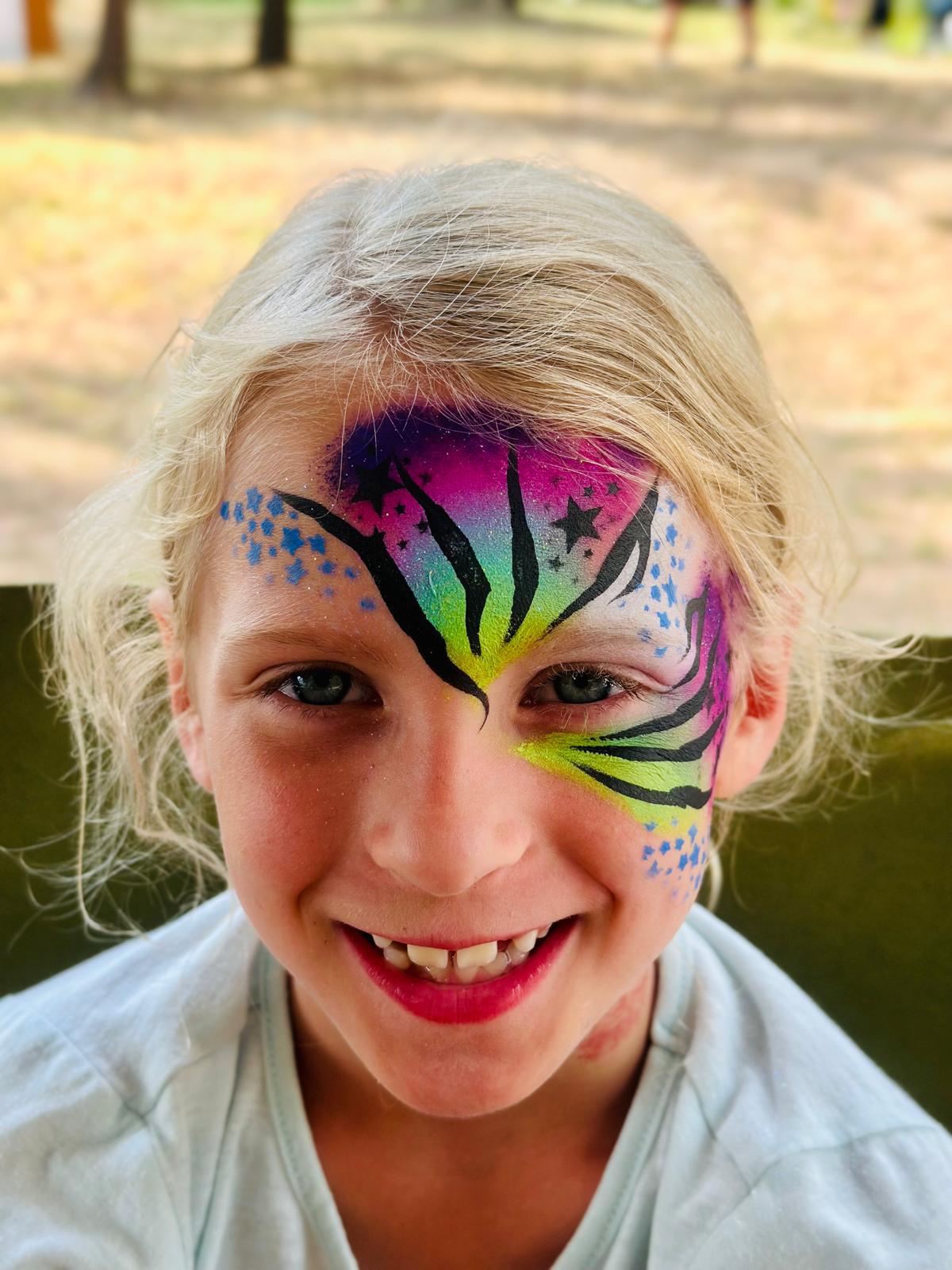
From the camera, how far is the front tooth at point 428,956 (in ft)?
3.53

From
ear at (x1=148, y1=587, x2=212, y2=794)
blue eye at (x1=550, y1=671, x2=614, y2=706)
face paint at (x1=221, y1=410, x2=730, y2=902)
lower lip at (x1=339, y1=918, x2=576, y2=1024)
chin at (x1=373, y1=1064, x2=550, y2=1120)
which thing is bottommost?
chin at (x1=373, y1=1064, x2=550, y2=1120)

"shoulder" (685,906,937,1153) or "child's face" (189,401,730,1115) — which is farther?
"shoulder" (685,906,937,1153)

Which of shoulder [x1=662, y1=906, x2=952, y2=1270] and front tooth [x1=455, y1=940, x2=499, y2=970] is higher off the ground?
front tooth [x1=455, y1=940, x2=499, y2=970]

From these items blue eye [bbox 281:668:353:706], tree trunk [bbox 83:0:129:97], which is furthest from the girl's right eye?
tree trunk [bbox 83:0:129:97]

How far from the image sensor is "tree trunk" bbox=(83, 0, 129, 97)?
17.5 ft

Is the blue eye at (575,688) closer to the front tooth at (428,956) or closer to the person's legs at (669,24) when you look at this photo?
the front tooth at (428,956)

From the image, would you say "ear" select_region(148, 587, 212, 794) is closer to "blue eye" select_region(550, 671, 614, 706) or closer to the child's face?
the child's face

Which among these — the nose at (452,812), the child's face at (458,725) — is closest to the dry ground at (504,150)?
the child's face at (458,725)

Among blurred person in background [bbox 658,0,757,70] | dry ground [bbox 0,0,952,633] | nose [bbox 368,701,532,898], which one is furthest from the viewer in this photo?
blurred person in background [bbox 658,0,757,70]

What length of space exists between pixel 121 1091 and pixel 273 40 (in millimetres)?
4995

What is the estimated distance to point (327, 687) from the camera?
3.52 feet

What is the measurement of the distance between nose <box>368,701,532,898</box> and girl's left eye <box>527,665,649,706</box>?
0.05 meters

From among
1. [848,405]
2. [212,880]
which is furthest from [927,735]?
[848,405]

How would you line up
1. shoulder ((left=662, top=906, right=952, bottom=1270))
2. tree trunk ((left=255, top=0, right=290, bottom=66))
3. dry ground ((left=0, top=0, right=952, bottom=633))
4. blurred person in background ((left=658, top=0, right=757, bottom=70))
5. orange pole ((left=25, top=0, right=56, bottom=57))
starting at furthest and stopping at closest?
blurred person in background ((left=658, top=0, right=757, bottom=70)), tree trunk ((left=255, top=0, right=290, bottom=66)), orange pole ((left=25, top=0, right=56, bottom=57)), dry ground ((left=0, top=0, right=952, bottom=633)), shoulder ((left=662, top=906, right=952, bottom=1270))
